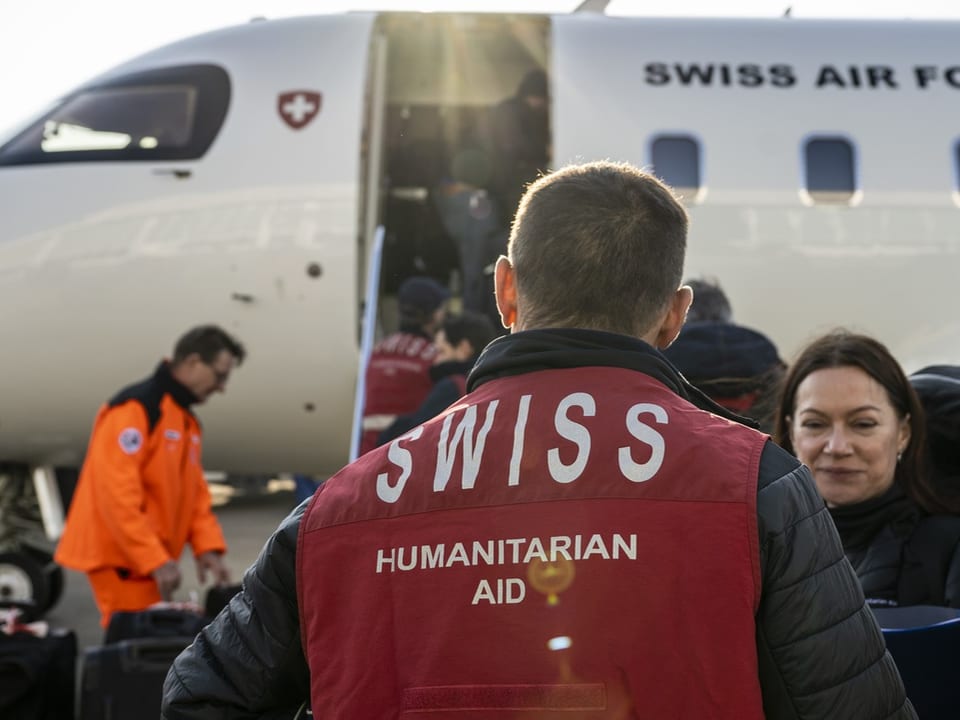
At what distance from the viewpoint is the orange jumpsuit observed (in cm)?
483

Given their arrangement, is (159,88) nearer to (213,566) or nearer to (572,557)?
(213,566)

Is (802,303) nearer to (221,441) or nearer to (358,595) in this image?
(221,441)

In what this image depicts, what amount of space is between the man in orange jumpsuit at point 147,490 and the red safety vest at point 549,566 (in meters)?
3.57

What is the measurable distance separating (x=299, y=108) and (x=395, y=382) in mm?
2110

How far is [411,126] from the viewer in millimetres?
8719

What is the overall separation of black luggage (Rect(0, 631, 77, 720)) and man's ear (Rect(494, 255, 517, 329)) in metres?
3.36

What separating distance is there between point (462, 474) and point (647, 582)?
250mm

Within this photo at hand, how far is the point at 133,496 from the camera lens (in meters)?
4.87

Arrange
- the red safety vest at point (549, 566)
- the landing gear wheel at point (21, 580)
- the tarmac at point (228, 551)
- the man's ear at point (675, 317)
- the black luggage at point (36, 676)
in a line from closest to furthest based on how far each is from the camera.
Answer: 1. the red safety vest at point (549, 566)
2. the man's ear at point (675, 317)
3. the black luggage at point (36, 676)
4. the landing gear wheel at point (21, 580)
5. the tarmac at point (228, 551)

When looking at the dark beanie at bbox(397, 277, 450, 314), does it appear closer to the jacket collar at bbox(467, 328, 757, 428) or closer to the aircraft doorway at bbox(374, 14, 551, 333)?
A: the aircraft doorway at bbox(374, 14, 551, 333)

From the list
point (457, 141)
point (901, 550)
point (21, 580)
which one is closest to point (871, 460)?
point (901, 550)

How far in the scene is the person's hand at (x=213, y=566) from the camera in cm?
525

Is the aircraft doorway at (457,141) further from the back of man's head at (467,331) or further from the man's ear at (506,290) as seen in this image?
the man's ear at (506,290)

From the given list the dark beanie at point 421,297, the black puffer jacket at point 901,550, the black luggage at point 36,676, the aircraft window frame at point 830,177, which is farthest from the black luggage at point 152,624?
the aircraft window frame at point 830,177
